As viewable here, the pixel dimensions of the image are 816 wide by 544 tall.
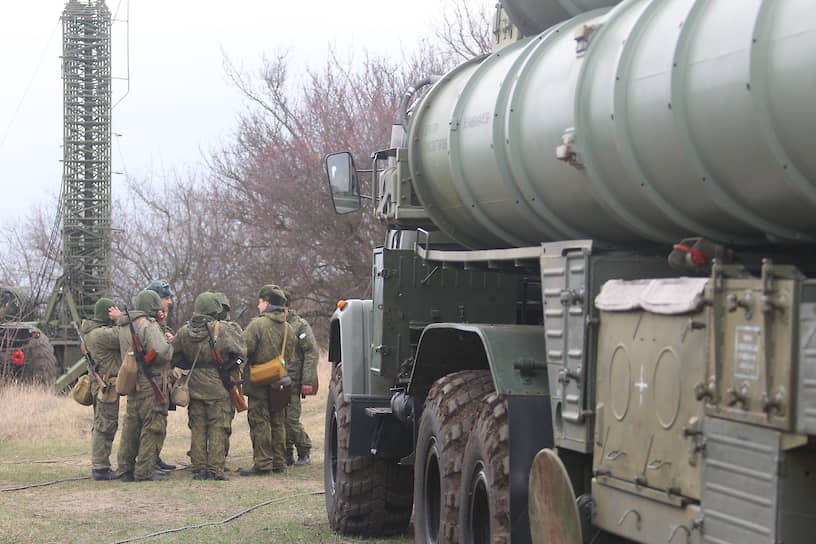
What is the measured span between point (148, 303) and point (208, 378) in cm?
95

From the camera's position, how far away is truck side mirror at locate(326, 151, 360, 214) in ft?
27.0

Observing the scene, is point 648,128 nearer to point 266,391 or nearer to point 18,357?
point 266,391

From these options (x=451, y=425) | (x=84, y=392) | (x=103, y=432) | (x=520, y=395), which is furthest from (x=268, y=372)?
(x=520, y=395)

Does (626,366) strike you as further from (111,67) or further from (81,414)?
(111,67)

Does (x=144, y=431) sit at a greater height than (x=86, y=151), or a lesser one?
lesser

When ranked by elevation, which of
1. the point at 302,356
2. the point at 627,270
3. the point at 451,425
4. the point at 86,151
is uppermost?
the point at 86,151

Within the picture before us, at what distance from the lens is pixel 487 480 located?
18.0ft

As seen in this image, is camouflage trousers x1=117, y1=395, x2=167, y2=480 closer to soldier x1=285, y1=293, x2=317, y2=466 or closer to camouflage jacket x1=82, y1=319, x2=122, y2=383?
camouflage jacket x1=82, y1=319, x2=122, y2=383

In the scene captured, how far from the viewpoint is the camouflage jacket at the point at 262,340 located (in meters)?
12.4

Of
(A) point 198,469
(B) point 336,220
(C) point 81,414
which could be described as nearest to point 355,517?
(A) point 198,469

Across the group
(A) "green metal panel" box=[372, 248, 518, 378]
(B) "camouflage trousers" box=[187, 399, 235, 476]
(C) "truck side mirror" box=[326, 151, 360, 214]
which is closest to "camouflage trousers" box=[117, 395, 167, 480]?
(B) "camouflage trousers" box=[187, 399, 235, 476]

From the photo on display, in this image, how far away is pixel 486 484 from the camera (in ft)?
18.0

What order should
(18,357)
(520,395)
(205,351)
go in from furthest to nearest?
(18,357), (205,351), (520,395)

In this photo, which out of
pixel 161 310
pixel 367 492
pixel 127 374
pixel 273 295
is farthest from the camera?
pixel 273 295
